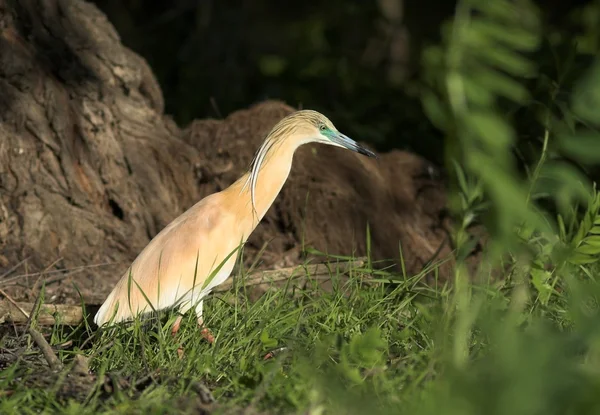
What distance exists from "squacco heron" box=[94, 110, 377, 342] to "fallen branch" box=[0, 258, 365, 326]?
0.56ft

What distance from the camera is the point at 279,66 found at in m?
11.2

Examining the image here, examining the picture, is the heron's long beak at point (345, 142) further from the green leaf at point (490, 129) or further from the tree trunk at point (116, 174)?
the green leaf at point (490, 129)

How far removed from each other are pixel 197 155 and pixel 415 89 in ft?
19.5

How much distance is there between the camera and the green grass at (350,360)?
9.23 ft

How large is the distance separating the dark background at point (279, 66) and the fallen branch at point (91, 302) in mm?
3068

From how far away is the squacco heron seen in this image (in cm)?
514

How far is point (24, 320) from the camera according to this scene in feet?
15.8

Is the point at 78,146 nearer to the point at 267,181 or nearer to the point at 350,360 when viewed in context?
the point at 267,181

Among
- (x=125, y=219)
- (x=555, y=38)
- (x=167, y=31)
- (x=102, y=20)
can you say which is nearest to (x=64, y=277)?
(x=125, y=219)

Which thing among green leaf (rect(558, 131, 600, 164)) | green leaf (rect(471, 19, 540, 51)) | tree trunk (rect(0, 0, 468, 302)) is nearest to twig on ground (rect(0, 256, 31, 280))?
tree trunk (rect(0, 0, 468, 302))

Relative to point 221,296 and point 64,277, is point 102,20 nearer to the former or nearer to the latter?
point 64,277

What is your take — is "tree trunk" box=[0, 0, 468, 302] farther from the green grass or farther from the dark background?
the dark background

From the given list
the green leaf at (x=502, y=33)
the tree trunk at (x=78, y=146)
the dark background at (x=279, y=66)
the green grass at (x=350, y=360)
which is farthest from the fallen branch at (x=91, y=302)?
the dark background at (x=279, y=66)

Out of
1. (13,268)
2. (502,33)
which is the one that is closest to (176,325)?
(13,268)
